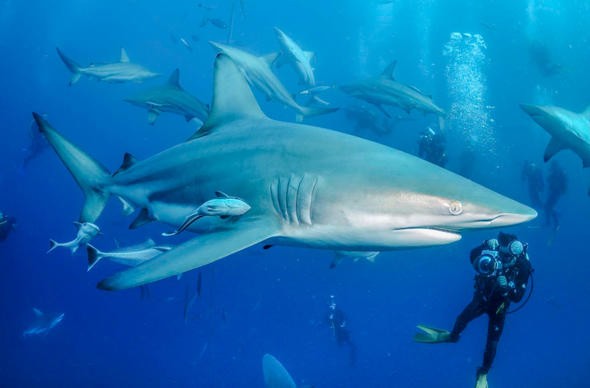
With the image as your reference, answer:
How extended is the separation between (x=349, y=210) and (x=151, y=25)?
98.4 metres

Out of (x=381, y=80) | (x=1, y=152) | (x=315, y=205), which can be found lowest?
(x=1, y=152)

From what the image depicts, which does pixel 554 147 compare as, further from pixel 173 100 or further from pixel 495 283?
pixel 173 100

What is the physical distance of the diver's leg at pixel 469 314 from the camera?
18.4ft

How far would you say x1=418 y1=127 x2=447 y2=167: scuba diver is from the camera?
1216cm

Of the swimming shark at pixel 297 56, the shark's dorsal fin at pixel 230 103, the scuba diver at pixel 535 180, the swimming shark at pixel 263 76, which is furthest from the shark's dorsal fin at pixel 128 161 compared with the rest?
the scuba diver at pixel 535 180

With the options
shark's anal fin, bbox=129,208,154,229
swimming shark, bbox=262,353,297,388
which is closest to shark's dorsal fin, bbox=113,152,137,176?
shark's anal fin, bbox=129,208,154,229

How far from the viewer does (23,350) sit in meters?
27.5

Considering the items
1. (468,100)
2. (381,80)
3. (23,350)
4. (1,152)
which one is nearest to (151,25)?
(1,152)

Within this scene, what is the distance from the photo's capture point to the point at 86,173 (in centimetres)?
440

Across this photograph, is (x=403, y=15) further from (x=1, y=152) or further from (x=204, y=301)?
(x=1, y=152)

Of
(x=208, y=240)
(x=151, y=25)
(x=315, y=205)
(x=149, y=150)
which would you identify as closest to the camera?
(x=208, y=240)

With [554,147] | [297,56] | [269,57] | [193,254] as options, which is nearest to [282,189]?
[193,254]

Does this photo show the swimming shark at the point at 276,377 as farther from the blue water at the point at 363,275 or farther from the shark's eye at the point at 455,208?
the blue water at the point at 363,275

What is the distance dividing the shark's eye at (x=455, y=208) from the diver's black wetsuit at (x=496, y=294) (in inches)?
132
